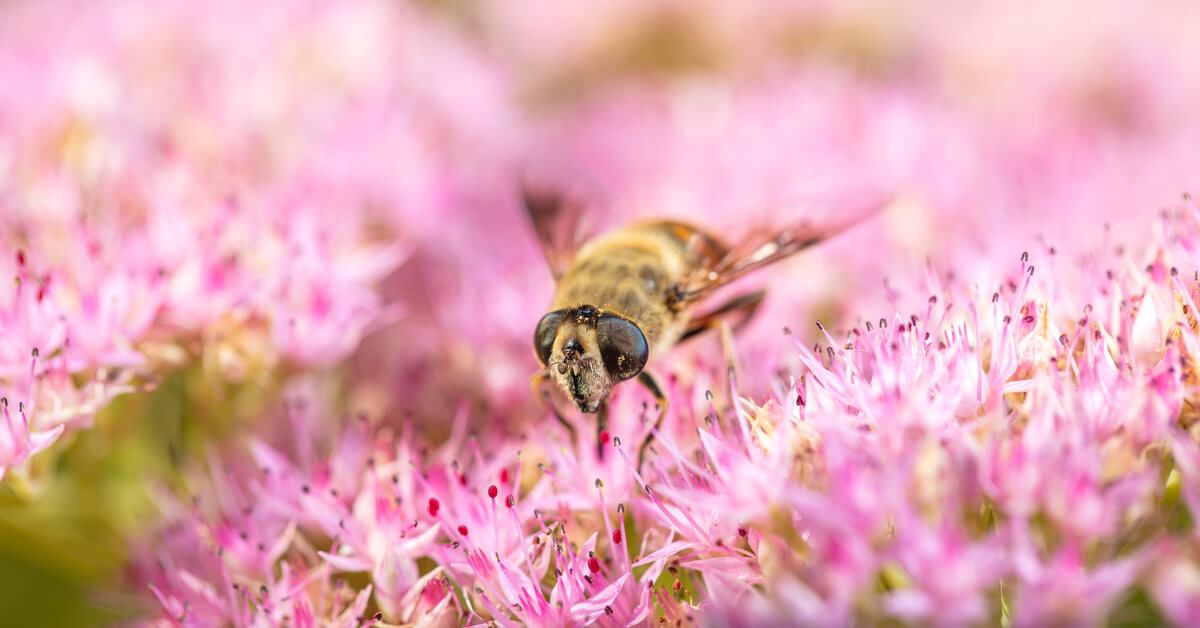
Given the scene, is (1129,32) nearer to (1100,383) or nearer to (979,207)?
(979,207)

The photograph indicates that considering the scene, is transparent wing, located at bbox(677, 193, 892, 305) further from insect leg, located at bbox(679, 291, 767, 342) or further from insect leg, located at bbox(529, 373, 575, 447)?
insect leg, located at bbox(529, 373, 575, 447)

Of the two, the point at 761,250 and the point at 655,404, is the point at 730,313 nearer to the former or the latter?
the point at 761,250

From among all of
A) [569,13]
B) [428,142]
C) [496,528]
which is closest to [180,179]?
[428,142]

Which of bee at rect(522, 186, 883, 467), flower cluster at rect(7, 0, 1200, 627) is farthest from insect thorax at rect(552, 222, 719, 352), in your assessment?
flower cluster at rect(7, 0, 1200, 627)

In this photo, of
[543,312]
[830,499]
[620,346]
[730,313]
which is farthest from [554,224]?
[830,499]

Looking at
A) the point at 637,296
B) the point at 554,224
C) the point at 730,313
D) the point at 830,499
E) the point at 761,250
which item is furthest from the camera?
the point at 554,224

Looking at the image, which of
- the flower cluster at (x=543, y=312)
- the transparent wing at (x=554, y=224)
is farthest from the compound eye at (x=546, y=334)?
the transparent wing at (x=554, y=224)

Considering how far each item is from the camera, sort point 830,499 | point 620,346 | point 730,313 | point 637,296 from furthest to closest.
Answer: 1. point 730,313
2. point 637,296
3. point 620,346
4. point 830,499
